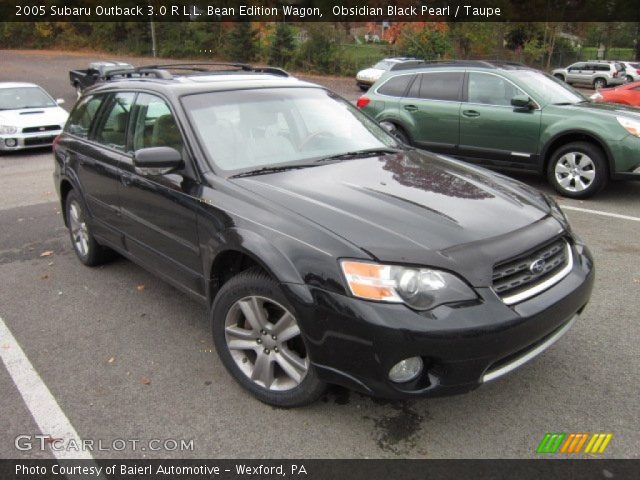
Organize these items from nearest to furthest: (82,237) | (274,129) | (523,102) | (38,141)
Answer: (274,129), (82,237), (523,102), (38,141)

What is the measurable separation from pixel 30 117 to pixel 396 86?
7.96 meters

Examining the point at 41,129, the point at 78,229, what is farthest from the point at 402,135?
the point at 41,129

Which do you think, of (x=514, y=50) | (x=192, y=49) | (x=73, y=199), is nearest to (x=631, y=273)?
(x=73, y=199)

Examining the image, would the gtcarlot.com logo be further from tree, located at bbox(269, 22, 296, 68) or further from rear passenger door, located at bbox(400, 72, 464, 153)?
tree, located at bbox(269, 22, 296, 68)

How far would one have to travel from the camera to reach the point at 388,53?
39.0 meters

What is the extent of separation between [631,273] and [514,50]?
41414mm

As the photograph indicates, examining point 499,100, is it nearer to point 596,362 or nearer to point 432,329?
point 596,362

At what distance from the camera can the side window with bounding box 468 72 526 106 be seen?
743cm

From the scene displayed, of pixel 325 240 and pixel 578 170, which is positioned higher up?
pixel 325 240

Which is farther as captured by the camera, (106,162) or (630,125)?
(630,125)

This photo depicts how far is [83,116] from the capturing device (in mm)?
4812

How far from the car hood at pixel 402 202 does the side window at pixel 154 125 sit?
67 centimetres

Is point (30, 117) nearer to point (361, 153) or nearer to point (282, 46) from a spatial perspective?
point (361, 153)

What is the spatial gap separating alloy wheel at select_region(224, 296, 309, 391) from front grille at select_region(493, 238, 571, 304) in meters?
0.99
